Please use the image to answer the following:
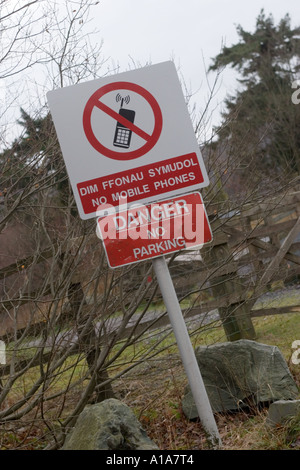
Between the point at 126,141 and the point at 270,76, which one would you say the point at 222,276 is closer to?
the point at 126,141

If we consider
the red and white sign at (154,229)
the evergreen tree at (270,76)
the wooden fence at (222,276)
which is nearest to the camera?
the red and white sign at (154,229)

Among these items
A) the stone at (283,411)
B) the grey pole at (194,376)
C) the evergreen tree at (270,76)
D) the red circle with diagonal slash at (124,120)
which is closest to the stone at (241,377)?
the stone at (283,411)

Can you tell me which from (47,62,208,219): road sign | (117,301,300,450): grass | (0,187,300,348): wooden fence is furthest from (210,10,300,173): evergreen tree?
(47,62,208,219): road sign

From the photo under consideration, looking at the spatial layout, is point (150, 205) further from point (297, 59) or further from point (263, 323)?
point (297, 59)

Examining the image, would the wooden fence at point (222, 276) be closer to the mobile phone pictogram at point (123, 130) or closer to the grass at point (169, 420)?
the grass at point (169, 420)

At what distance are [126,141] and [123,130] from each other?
8 centimetres

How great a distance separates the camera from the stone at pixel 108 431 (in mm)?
4270

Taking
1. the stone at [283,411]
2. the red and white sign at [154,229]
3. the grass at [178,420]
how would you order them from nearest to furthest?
1. the red and white sign at [154,229]
2. the grass at [178,420]
3. the stone at [283,411]

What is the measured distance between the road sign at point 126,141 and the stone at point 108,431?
1.20 metres

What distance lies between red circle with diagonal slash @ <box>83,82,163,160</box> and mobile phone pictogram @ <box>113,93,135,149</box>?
3 cm

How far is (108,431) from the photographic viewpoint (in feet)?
14.1

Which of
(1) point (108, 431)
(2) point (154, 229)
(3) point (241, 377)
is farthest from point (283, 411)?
(2) point (154, 229)

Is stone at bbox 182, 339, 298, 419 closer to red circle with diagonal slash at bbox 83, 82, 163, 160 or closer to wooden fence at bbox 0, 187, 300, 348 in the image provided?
wooden fence at bbox 0, 187, 300, 348

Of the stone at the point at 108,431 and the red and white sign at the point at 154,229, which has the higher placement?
the red and white sign at the point at 154,229
